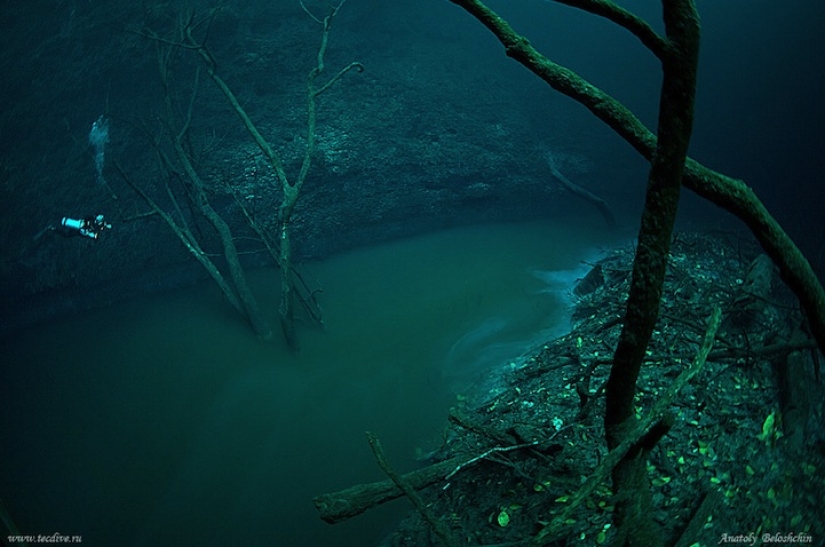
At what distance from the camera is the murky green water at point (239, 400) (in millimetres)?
5914

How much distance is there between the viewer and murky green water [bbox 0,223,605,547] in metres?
5.91

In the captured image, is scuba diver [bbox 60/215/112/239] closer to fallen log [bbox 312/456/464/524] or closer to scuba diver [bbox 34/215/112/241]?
scuba diver [bbox 34/215/112/241]

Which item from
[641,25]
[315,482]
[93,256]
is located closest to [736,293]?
[641,25]

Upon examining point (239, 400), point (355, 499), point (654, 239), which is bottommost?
point (239, 400)

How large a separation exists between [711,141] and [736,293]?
44.7 feet

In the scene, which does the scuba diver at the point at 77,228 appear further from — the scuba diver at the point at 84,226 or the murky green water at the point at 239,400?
the murky green water at the point at 239,400

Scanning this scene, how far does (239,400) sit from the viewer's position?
7.54m

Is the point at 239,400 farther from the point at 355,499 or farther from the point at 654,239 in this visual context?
the point at 654,239

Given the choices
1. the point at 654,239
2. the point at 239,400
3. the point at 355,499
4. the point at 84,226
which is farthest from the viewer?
the point at 84,226

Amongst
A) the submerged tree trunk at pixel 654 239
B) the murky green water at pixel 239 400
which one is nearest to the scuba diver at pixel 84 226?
the murky green water at pixel 239 400

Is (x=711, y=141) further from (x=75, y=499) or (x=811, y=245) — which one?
(x=75, y=499)

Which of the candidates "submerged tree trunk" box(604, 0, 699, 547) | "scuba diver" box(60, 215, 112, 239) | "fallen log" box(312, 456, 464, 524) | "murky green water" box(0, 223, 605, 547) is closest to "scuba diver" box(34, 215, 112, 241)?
"scuba diver" box(60, 215, 112, 239)

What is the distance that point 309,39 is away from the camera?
49.4 ft

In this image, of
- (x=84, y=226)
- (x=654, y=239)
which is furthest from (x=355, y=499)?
(x=84, y=226)
